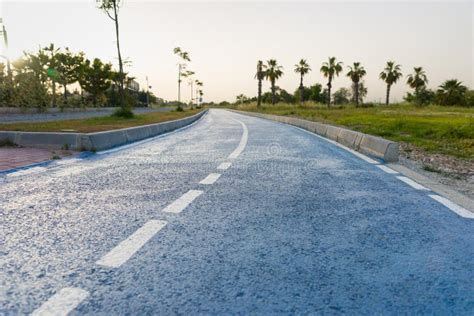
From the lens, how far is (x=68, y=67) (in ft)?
220

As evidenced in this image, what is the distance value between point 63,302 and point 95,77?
265ft

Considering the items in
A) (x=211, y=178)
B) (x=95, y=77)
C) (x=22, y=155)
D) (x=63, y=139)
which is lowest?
(x=211, y=178)

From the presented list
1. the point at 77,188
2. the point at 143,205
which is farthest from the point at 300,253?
the point at 77,188

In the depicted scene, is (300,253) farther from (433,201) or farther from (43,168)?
(43,168)

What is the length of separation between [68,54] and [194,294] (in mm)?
75341

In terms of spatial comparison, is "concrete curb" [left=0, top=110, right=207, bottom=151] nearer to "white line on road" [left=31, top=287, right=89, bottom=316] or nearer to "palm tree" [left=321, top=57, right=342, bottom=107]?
"white line on road" [left=31, top=287, right=89, bottom=316]

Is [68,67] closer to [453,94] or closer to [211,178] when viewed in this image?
[211,178]

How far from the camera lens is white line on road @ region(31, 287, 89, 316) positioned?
74.9 inches

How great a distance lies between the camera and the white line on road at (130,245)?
2549 mm

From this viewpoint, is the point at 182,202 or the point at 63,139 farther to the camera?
the point at 63,139

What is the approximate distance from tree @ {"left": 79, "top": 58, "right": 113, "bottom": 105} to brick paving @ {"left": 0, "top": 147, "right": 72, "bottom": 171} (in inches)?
2710

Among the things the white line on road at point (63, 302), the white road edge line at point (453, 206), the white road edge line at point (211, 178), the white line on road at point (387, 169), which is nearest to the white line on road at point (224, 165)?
the white road edge line at point (211, 178)

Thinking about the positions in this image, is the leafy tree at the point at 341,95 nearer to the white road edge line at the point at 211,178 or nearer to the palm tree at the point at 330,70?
the palm tree at the point at 330,70

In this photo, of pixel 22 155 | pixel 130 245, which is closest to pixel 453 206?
pixel 130 245
